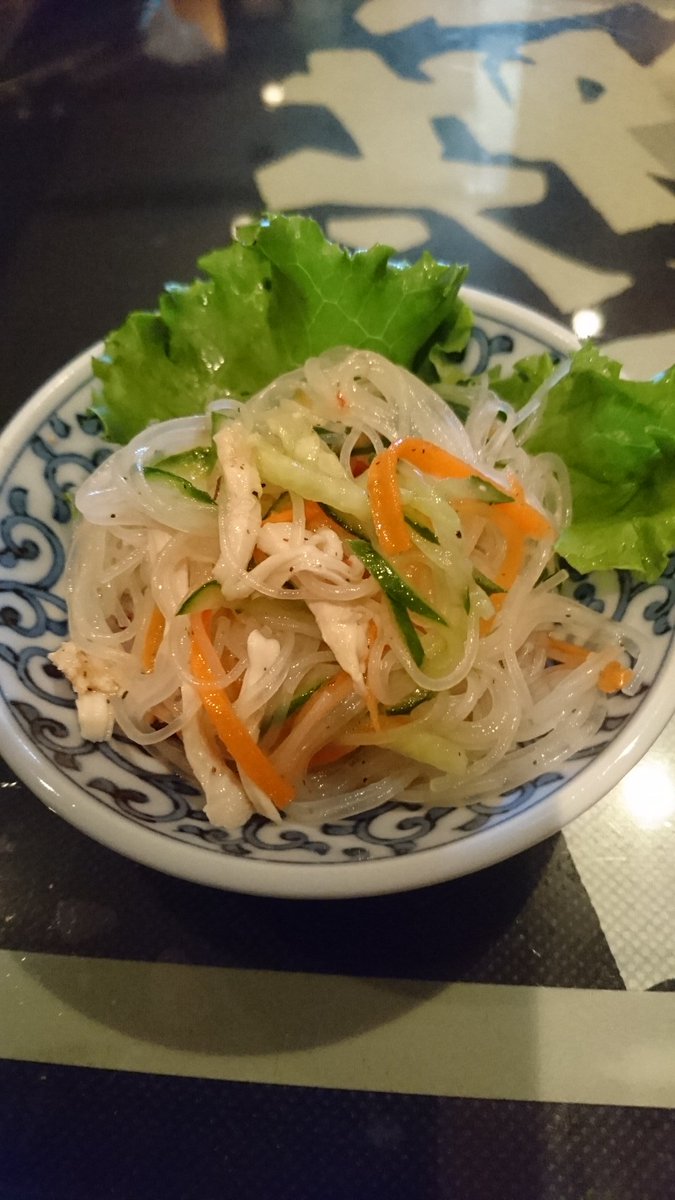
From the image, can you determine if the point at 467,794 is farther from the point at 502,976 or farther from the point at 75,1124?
the point at 75,1124

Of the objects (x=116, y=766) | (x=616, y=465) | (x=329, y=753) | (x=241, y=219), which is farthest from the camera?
(x=241, y=219)

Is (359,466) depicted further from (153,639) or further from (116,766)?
(116,766)

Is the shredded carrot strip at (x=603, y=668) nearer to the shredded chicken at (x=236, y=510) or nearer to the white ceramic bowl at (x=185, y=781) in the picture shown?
the white ceramic bowl at (x=185, y=781)

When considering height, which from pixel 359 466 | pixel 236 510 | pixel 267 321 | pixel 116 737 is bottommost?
pixel 116 737

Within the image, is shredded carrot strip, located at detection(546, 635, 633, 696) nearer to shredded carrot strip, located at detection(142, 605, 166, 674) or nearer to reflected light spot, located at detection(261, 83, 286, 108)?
shredded carrot strip, located at detection(142, 605, 166, 674)

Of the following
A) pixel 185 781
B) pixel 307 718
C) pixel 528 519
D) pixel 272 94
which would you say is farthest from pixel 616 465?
pixel 272 94

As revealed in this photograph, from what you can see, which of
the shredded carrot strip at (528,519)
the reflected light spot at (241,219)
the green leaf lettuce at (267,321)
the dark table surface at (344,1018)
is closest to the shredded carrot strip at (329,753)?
the dark table surface at (344,1018)

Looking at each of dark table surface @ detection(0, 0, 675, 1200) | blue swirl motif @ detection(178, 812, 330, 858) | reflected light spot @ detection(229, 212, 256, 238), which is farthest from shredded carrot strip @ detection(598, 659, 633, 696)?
reflected light spot @ detection(229, 212, 256, 238)
